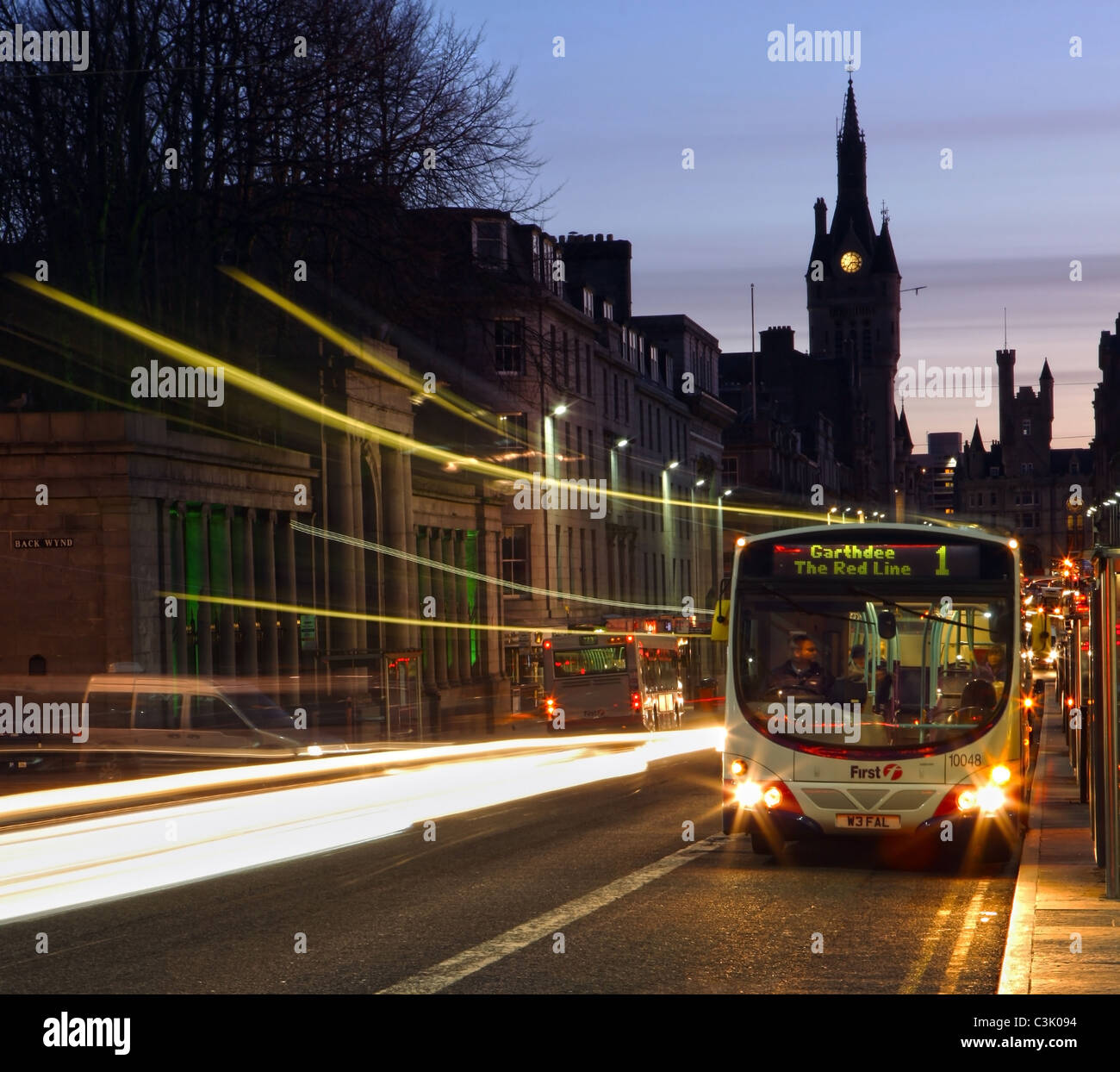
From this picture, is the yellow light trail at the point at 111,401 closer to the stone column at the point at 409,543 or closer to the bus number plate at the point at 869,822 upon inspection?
the stone column at the point at 409,543

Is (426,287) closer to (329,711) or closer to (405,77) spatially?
(405,77)

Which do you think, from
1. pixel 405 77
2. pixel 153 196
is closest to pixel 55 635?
pixel 153 196

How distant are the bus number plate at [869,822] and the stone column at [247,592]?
1027 inches

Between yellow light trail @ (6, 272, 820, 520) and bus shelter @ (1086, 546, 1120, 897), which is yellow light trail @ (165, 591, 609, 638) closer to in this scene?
yellow light trail @ (6, 272, 820, 520)

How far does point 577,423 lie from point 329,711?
120 feet

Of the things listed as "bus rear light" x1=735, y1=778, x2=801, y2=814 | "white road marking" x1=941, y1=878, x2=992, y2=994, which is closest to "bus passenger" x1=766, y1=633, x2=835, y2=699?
"bus rear light" x1=735, y1=778, x2=801, y2=814

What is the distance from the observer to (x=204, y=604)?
37.4 metres

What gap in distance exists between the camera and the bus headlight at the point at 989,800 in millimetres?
14836

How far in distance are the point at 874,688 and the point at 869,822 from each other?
1.14 metres

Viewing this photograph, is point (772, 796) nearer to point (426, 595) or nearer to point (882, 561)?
point (882, 561)

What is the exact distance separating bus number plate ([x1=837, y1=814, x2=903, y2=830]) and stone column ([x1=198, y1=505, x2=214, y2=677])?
23.9 m

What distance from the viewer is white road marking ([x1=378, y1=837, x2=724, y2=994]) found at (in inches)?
376

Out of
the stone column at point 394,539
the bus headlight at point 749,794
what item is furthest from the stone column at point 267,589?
the bus headlight at point 749,794

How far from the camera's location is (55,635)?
3331 cm
